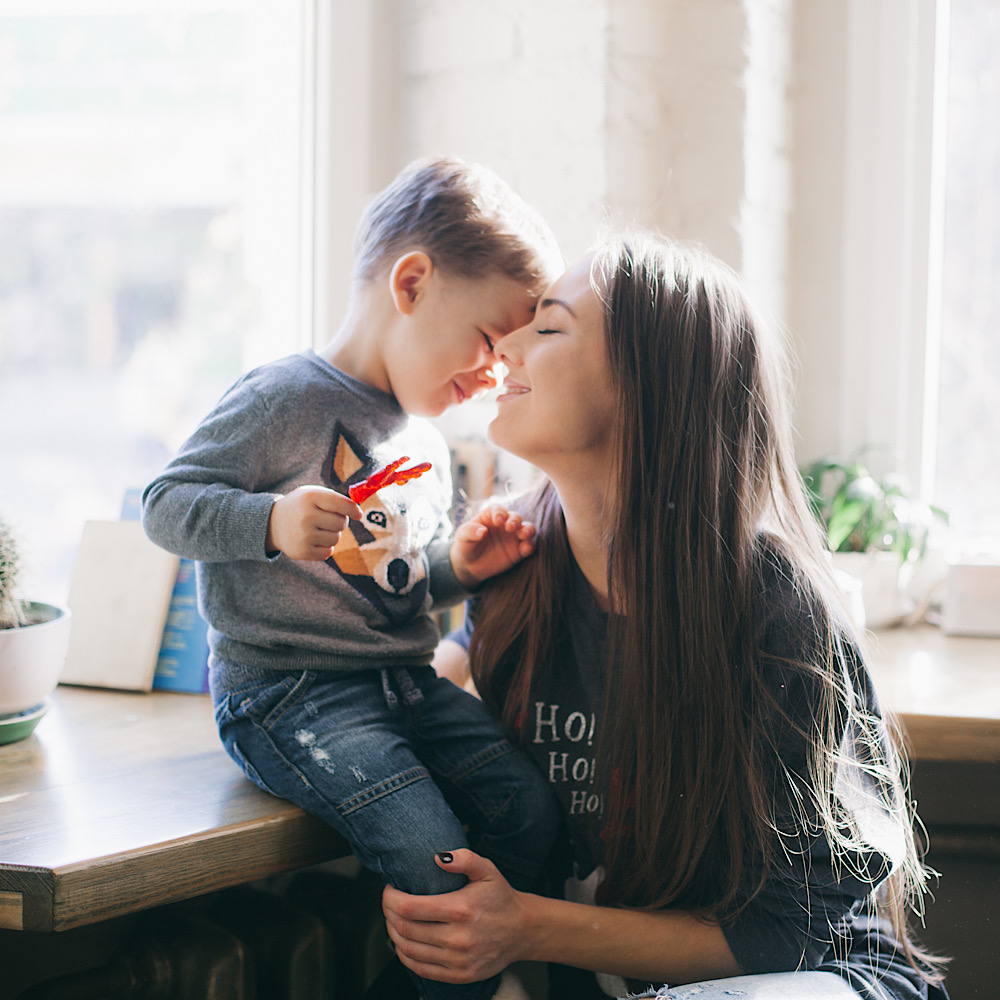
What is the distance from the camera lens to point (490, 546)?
51.8 inches

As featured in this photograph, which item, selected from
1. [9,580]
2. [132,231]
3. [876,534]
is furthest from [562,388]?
[132,231]

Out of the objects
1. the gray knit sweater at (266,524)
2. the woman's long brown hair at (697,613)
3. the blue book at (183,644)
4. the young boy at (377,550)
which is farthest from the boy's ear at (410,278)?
the blue book at (183,644)

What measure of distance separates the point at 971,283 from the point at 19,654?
176cm

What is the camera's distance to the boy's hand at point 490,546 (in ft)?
4.27

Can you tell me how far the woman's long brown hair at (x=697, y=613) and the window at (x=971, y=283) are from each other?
942mm

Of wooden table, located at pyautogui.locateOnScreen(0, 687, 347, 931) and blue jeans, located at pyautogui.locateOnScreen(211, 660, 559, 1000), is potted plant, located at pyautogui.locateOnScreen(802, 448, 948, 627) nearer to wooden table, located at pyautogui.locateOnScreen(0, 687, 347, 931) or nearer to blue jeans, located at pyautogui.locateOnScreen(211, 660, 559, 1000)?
blue jeans, located at pyautogui.locateOnScreen(211, 660, 559, 1000)

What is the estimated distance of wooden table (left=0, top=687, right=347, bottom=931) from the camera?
926mm

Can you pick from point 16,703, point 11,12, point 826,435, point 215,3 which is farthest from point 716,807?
point 11,12

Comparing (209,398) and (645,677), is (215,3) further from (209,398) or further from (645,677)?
(645,677)

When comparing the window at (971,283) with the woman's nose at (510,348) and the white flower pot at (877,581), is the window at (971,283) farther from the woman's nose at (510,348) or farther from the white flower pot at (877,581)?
the woman's nose at (510,348)

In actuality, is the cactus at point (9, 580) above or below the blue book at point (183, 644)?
above

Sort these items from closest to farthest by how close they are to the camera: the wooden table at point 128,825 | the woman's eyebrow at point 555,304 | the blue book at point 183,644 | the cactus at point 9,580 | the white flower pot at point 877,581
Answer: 1. the wooden table at point 128,825
2. the woman's eyebrow at point 555,304
3. the cactus at point 9,580
4. the blue book at point 183,644
5. the white flower pot at point 877,581

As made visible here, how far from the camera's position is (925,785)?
139 centimetres

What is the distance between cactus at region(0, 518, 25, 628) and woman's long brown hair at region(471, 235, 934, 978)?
0.75 m
